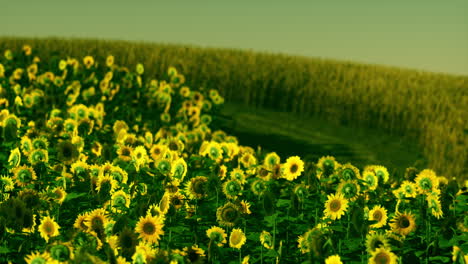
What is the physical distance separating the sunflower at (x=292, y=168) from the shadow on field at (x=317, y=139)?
8.08 meters

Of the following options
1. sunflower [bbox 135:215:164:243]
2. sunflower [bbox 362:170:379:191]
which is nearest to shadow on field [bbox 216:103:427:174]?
sunflower [bbox 362:170:379:191]

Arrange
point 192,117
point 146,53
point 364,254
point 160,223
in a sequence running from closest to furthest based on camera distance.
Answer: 1. point 160,223
2. point 364,254
3. point 192,117
4. point 146,53

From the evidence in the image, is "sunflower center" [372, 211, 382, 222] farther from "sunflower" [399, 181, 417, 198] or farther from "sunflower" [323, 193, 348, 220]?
"sunflower" [399, 181, 417, 198]

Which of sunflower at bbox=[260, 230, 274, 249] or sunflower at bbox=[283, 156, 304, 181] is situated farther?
sunflower at bbox=[283, 156, 304, 181]

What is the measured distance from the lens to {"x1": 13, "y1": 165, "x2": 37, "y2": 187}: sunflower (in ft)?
15.3

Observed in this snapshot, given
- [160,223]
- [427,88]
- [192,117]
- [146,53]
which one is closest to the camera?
[160,223]

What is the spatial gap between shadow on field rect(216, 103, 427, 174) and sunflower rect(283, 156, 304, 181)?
8.08 metres

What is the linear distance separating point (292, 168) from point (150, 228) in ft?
5.89

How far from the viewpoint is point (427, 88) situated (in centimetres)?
1880

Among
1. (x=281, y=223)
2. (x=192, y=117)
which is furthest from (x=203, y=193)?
(x=192, y=117)

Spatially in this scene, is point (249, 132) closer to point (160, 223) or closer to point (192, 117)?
point (192, 117)

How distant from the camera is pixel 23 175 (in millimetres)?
4664

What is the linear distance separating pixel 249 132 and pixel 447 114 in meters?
5.08

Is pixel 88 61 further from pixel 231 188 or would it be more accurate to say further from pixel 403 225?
pixel 403 225
